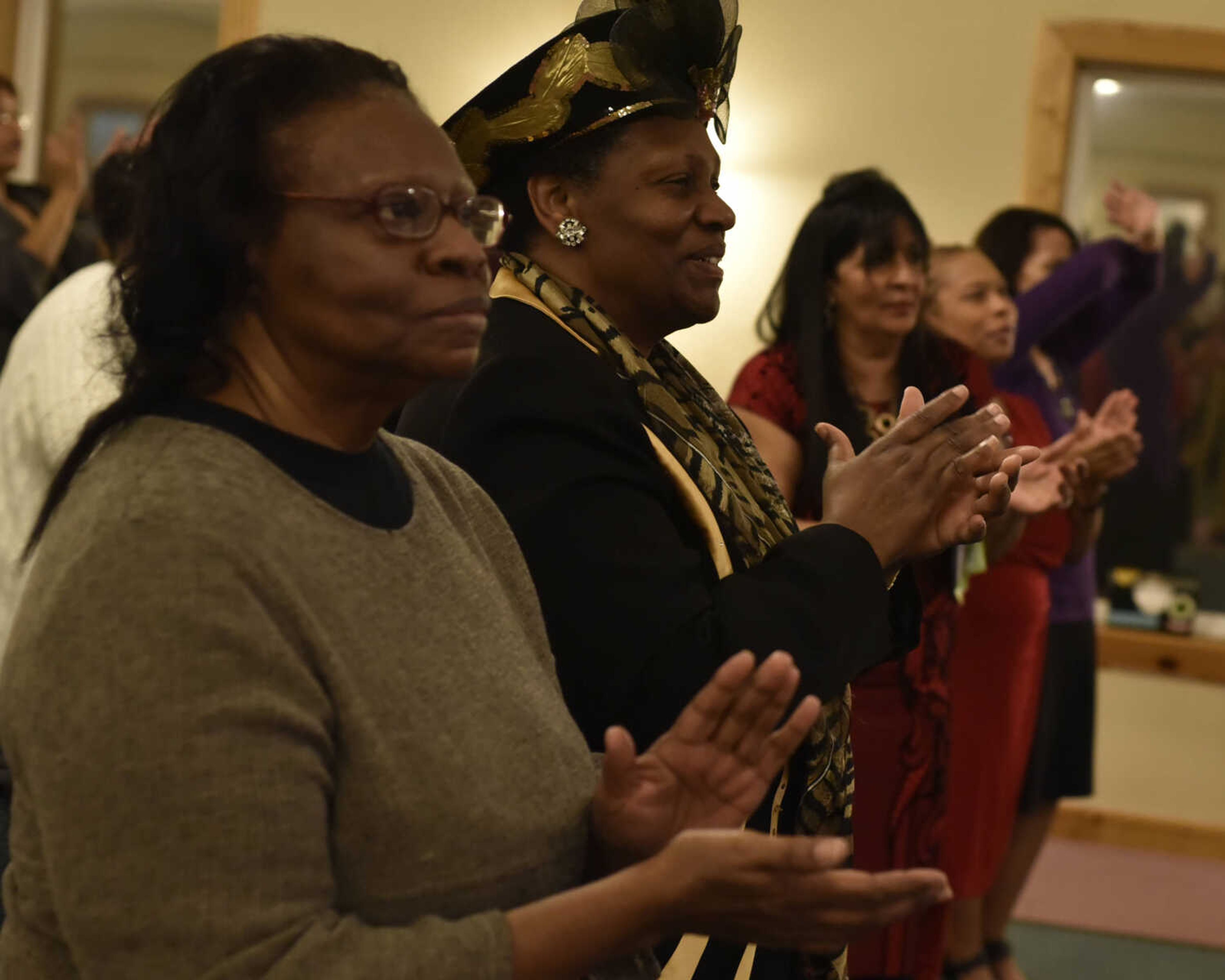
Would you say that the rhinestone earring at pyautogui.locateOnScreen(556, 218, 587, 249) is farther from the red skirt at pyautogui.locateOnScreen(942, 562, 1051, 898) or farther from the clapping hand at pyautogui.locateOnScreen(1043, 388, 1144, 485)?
the red skirt at pyautogui.locateOnScreen(942, 562, 1051, 898)

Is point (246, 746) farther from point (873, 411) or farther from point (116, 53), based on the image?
point (116, 53)

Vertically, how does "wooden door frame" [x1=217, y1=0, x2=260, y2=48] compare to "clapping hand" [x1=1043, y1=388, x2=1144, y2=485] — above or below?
above

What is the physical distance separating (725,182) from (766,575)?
3963 mm

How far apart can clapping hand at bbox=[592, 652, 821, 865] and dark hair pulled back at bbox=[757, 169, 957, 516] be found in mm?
1627

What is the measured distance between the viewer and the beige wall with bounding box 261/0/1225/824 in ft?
16.7

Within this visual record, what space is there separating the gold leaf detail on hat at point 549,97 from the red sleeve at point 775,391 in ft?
3.76

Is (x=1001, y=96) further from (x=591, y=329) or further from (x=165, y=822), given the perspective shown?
(x=165, y=822)

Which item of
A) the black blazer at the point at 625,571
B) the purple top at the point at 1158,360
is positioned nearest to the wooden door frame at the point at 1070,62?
the purple top at the point at 1158,360

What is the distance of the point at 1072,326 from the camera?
419cm

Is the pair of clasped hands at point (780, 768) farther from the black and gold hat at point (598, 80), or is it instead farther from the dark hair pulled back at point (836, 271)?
the dark hair pulled back at point (836, 271)

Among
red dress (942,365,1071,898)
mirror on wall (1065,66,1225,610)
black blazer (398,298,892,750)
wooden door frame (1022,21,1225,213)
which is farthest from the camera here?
mirror on wall (1065,66,1225,610)

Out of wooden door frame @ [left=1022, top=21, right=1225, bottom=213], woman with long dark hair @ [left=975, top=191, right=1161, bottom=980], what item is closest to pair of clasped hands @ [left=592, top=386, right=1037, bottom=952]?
woman with long dark hair @ [left=975, top=191, right=1161, bottom=980]

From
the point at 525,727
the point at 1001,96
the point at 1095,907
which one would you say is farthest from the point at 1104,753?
the point at 525,727

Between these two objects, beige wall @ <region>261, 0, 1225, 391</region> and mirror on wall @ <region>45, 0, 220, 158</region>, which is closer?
beige wall @ <region>261, 0, 1225, 391</region>
